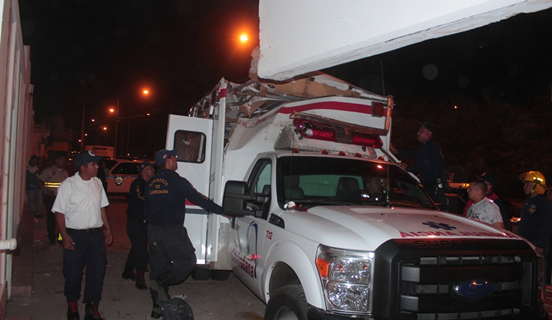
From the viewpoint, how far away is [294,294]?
3.58 metres

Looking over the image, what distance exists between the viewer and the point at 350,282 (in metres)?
3.28

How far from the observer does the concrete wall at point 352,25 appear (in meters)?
1.74

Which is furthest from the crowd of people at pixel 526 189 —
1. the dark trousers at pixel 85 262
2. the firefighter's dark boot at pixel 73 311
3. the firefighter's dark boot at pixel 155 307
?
the firefighter's dark boot at pixel 73 311

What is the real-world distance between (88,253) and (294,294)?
102 inches

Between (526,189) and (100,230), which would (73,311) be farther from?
(526,189)

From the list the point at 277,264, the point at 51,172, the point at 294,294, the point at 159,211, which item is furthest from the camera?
the point at 51,172

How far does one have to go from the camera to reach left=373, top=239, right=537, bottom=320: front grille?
318cm

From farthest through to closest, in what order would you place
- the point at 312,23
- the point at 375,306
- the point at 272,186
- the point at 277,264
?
the point at 272,186 → the point at 277,264 → the point at 375,306 → the point at 312,23

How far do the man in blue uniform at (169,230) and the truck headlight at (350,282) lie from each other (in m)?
1.98

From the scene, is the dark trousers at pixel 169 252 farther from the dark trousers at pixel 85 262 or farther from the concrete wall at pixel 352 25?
the concrete wall at pixel 352 25

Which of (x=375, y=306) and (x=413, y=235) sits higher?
(x=413, y=235)

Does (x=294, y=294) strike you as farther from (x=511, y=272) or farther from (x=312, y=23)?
(x=312, y=23)

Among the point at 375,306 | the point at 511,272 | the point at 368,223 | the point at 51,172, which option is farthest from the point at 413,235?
the point at 51,172

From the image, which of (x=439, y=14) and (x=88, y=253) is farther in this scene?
(x=88, y=253)
